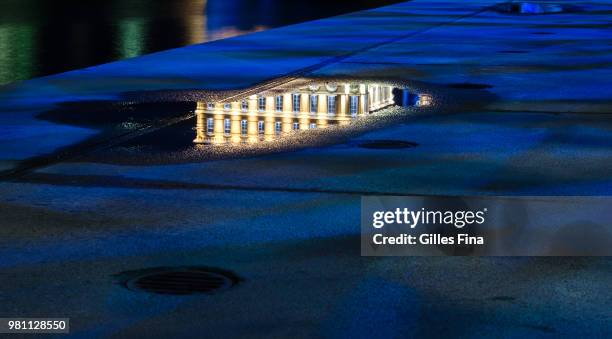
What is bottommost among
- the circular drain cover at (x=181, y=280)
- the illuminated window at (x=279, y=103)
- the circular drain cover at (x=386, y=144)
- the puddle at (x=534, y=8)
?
the puddle at (x=534, y=8)

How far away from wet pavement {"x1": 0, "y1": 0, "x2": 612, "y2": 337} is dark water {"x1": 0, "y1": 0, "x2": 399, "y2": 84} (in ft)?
5.28

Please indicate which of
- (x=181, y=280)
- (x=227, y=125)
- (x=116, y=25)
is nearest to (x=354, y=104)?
(x=227, y=125)

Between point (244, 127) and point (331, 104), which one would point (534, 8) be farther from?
point (244, 127)

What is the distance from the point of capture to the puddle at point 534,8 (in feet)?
111

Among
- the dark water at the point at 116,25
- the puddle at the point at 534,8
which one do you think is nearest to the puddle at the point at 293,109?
the dark water at the point at 116,25

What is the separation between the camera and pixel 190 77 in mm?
16250

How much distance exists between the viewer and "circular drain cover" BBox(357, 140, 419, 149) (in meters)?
10.8

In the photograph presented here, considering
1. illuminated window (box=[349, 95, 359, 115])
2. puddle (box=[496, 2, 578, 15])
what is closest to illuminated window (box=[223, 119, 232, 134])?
illuminated window (box=[349, 95, 359, 115])

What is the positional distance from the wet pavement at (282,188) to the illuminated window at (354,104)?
107mm

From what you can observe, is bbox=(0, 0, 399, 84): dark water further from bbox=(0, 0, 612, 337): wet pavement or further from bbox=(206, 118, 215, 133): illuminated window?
bbox=(206, 118, 215, 133): illuminated window

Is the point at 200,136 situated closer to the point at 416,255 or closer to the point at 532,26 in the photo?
the point at 416,255

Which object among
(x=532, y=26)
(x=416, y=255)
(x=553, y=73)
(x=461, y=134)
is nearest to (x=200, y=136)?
(x=461, y=134)

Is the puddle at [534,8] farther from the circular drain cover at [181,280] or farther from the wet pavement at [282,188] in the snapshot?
the circular drain cover at [181,280]

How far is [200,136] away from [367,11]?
22.2m
